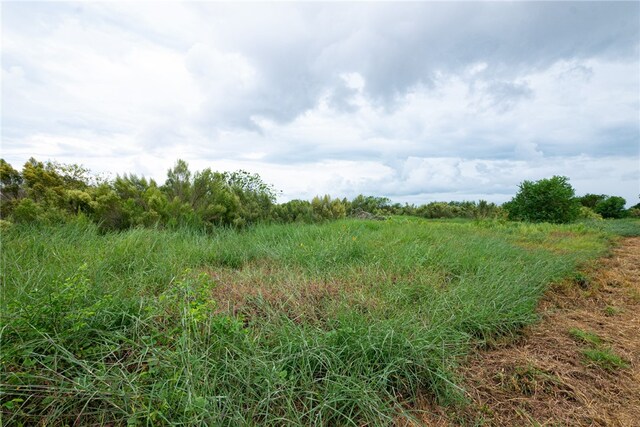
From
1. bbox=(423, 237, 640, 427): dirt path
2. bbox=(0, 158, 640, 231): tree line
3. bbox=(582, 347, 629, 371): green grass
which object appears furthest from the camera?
bbox=(0, 158, 640, 231): tree line

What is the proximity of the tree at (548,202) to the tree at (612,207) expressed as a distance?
8.21m

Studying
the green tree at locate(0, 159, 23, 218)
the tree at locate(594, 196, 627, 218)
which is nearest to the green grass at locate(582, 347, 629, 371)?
the green tree at locate(0, 159, 23, 218)

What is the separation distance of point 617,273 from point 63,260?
7353 millimetres

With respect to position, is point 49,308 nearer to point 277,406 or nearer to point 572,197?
point 277,406

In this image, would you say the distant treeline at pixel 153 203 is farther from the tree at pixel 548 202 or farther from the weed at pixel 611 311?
the tree at pixel 548 202

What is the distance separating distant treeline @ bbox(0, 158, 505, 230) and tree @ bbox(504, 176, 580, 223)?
33.4 ft

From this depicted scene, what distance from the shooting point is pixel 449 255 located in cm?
447

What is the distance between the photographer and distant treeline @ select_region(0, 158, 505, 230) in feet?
18.1

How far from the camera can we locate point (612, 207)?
782 inches

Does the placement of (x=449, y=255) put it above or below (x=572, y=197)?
below

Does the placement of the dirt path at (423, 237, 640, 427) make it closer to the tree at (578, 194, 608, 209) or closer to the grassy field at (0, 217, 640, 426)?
the grassy field at (0, 217, 640, 426)

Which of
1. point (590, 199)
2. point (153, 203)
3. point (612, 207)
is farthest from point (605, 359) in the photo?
point (590, 199)

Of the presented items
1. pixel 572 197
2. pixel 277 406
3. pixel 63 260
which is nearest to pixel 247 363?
pixel 277 406

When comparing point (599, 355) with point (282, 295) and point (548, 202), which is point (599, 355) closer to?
point (282, 295)
